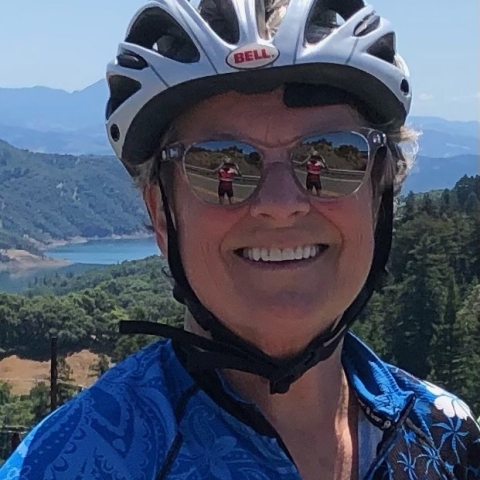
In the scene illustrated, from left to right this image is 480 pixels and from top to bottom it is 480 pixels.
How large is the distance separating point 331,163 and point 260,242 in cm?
26

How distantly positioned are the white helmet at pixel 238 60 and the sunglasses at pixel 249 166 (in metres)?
0.11

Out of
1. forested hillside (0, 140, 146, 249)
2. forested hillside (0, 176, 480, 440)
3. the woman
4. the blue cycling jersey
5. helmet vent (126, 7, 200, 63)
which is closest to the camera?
the blue cycling jersey

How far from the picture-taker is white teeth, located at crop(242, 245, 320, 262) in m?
2.15

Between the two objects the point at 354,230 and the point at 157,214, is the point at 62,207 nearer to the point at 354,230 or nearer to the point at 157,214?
the point at 157,214

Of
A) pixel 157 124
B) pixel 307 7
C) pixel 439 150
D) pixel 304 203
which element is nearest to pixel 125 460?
pixel 304 203

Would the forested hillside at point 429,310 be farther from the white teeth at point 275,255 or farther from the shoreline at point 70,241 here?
the shoreline at point 70,241

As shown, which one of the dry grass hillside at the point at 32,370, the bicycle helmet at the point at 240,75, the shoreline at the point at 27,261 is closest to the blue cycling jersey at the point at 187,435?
the bicycle helmet at the point at 240,75

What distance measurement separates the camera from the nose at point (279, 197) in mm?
2109

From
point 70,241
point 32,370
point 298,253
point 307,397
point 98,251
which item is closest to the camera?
point 298,253

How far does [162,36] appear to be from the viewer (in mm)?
2402

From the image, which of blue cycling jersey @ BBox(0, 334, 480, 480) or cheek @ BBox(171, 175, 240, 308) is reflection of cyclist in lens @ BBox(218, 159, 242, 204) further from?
blue cycling jersey @ BBox(0, 334, 480, 480)

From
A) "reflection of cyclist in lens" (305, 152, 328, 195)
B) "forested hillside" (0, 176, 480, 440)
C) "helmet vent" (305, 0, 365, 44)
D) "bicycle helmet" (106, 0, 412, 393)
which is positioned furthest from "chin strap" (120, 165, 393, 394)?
"forested hillside" (0, 176, 480, 440)

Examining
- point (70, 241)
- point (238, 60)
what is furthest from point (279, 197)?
point (70, 241)

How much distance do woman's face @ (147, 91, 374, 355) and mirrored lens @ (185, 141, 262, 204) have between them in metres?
0.02
